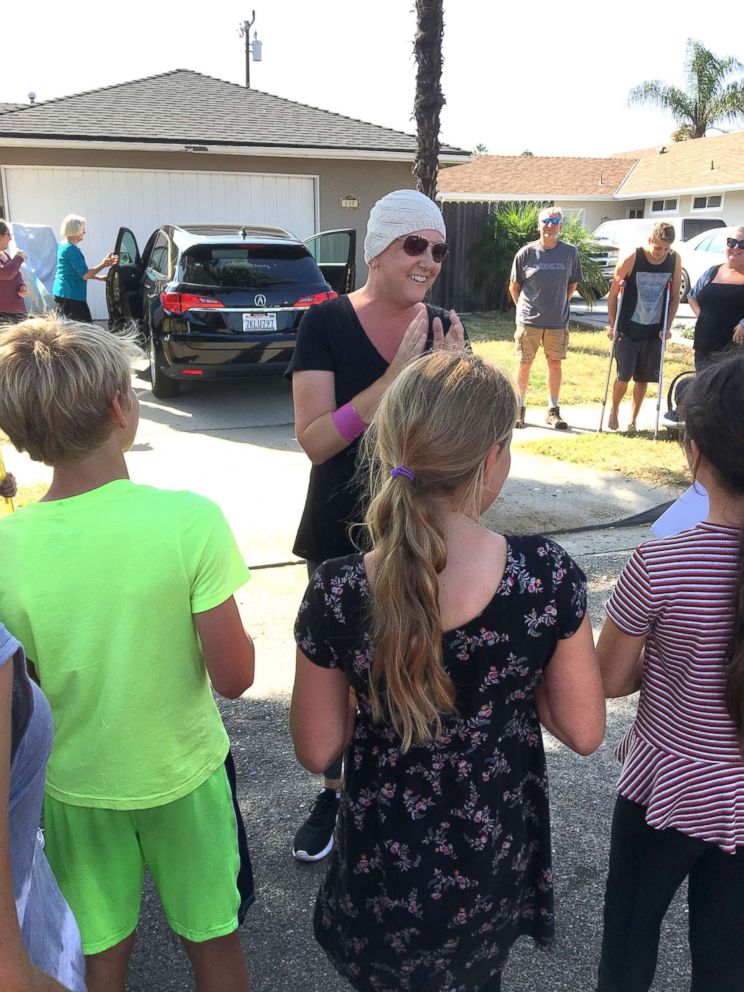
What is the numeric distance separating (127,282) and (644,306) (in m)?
5.47

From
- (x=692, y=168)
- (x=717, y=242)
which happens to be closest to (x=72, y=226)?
(x=717, y=242)

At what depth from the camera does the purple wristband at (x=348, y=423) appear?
2287 mm

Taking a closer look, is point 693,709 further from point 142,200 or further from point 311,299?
point 142,200

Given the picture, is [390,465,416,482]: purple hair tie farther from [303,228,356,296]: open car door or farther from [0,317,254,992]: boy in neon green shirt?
[303,228,356,296]: open car door

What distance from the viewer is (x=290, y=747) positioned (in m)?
3.05

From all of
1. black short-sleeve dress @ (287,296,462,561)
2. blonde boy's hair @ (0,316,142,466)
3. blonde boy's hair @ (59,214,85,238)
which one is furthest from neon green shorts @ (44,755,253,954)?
blonde boy's hair @ (59,214,85,238)

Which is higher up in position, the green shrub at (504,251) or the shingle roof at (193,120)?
the shingle roof at (193,120)

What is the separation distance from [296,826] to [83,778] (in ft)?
3.97

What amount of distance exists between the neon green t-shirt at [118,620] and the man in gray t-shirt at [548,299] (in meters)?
6.19

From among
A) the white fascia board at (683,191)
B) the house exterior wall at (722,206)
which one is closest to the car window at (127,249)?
the white fascia board at (683,191)

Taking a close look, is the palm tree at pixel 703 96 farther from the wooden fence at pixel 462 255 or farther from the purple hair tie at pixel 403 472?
the purple hair tie at pixel 403 472

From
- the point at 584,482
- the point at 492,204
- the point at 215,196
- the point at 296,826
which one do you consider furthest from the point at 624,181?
the point at 296,826

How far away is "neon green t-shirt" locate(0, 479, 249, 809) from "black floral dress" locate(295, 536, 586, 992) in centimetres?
27

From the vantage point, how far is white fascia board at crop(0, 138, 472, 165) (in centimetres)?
1199
